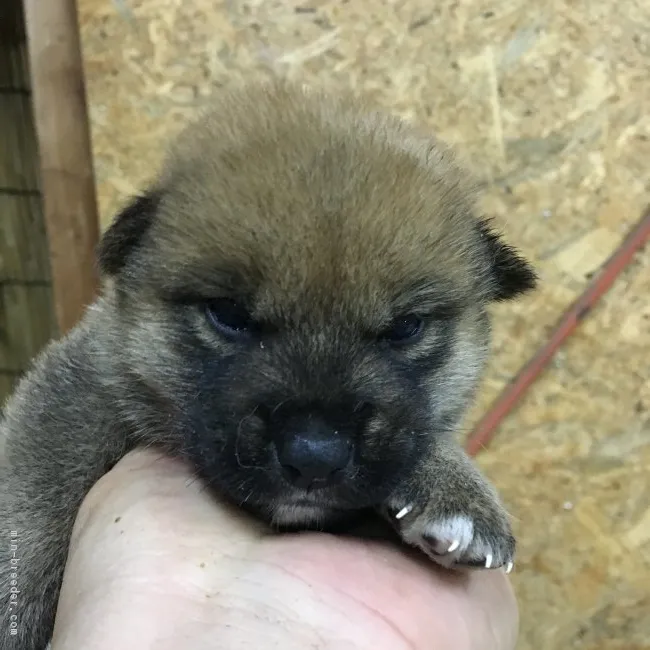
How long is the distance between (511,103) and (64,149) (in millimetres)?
1483

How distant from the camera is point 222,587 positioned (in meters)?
1.14

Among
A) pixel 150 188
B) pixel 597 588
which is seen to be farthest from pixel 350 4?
pixel 597 588

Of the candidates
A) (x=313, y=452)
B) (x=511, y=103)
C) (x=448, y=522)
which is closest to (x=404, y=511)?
(x=448, y=522)

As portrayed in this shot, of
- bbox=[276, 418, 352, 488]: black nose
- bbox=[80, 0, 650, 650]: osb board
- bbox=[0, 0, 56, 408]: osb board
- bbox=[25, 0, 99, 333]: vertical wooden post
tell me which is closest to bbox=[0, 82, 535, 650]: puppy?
bbox=[276, 418, 352, 488]: black nose

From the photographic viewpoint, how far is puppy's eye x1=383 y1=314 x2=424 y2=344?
Result: 1.21 metres

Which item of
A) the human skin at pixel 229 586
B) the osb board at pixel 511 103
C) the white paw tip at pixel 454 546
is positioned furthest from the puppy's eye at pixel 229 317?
the osb board at pixel 511 103

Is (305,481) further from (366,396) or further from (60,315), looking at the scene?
(60,315)

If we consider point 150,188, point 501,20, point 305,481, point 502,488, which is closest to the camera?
point 305,481

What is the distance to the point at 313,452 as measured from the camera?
1.02 m

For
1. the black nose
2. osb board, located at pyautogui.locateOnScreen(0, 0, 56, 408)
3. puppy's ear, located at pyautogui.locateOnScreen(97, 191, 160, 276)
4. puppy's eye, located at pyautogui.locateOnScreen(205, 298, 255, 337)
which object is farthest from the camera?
osb board, located at pyautogui.locateOnScreen(0, 0, 56, 408)

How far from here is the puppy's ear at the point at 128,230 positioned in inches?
54.1

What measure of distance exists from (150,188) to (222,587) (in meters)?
0.80

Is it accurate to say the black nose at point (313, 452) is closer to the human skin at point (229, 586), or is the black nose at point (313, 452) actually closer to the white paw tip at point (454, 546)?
the human skin at point (229, 586)

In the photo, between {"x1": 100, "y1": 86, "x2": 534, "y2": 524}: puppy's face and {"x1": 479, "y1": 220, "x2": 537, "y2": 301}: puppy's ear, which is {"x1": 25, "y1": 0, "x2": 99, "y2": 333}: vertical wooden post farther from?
{"x1": 479, "y1": 220, "x2": 537, "y2": 301}: puppy's ear
